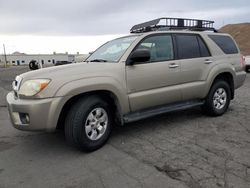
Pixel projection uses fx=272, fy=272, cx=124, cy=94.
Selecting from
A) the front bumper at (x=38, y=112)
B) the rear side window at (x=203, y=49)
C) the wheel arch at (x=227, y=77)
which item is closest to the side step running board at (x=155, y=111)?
the wheel arch at (x=227, y=77)

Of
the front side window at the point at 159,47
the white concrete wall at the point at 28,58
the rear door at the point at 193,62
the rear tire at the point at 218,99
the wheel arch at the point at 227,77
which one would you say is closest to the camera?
the front side window at the point at 159,47

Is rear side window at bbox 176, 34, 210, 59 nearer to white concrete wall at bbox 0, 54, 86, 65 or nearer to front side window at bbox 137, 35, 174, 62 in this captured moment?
front side window at bbox 137, 35, 174, 62

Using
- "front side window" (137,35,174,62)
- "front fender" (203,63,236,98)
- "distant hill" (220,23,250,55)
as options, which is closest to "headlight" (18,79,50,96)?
"front side window" (137,35,174,62)

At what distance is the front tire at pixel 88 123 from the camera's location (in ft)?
12.8

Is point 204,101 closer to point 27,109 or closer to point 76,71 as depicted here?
point 76,71

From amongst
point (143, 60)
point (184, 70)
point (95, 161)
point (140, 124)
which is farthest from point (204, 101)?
point (95, 161)

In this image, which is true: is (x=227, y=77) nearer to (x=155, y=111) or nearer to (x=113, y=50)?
(x=155, y=111)

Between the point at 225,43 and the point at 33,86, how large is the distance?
448 cm

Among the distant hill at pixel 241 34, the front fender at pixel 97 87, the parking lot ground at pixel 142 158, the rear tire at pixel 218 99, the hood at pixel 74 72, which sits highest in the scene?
the distant hill at pixel 241 34

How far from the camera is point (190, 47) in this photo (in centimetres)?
553

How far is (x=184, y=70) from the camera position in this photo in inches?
207

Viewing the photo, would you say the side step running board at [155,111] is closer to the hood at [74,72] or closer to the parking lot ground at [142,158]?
the parking lot ground at [142,158]

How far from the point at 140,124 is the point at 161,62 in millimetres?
1365

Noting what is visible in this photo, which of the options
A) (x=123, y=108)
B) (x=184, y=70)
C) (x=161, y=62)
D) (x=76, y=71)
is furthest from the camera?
(x=184, y=70)
